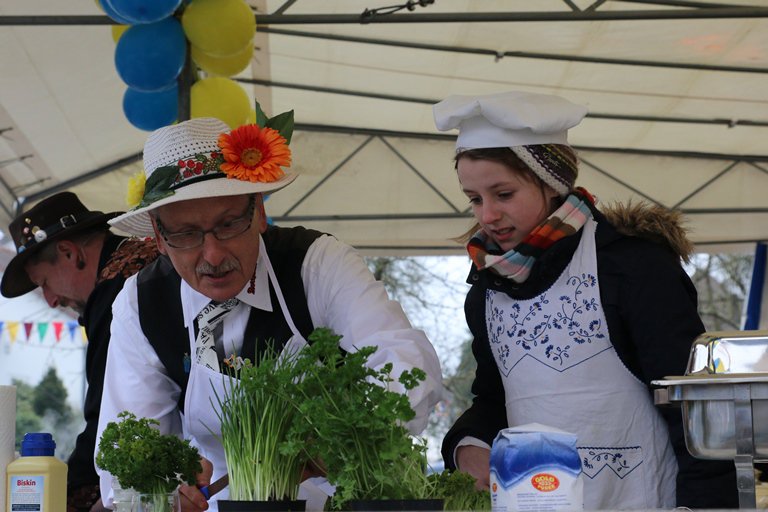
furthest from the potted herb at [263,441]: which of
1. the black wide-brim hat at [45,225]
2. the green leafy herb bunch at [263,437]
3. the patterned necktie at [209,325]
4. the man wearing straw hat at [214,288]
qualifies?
the black wide-brim hat at [45,225]

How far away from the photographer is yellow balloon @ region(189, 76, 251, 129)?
4453 millimetres

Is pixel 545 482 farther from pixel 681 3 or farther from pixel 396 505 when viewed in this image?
pixel 681 3

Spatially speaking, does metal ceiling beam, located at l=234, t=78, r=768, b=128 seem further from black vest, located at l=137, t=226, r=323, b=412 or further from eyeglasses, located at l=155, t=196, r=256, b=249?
eyeglasses, located at l=155, t=196, r=256, b=249

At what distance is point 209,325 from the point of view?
2152 mm

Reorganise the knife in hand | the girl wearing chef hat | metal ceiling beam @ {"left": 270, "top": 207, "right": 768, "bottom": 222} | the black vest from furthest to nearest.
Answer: metal ceiling beam @ {"left": 270, "top": 207, "right": 768, "bottom": 222} < the black vest < the girl wearing chef hat < the knife in hand

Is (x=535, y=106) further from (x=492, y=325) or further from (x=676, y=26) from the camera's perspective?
(x=676, y=26)

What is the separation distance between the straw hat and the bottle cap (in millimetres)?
545

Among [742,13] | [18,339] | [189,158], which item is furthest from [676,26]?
[18,339]

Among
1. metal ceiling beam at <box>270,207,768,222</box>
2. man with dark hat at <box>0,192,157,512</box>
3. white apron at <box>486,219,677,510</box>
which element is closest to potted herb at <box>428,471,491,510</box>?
white apron at <box>486,219,677,510</box>

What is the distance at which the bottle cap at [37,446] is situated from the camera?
5.13ft

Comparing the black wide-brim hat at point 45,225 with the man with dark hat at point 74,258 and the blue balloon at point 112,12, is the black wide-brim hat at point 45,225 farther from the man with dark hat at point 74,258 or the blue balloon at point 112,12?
the blue balloon at point 112,12

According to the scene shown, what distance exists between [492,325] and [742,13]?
4.10 m

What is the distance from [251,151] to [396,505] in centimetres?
91

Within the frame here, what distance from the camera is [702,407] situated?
134 cm
